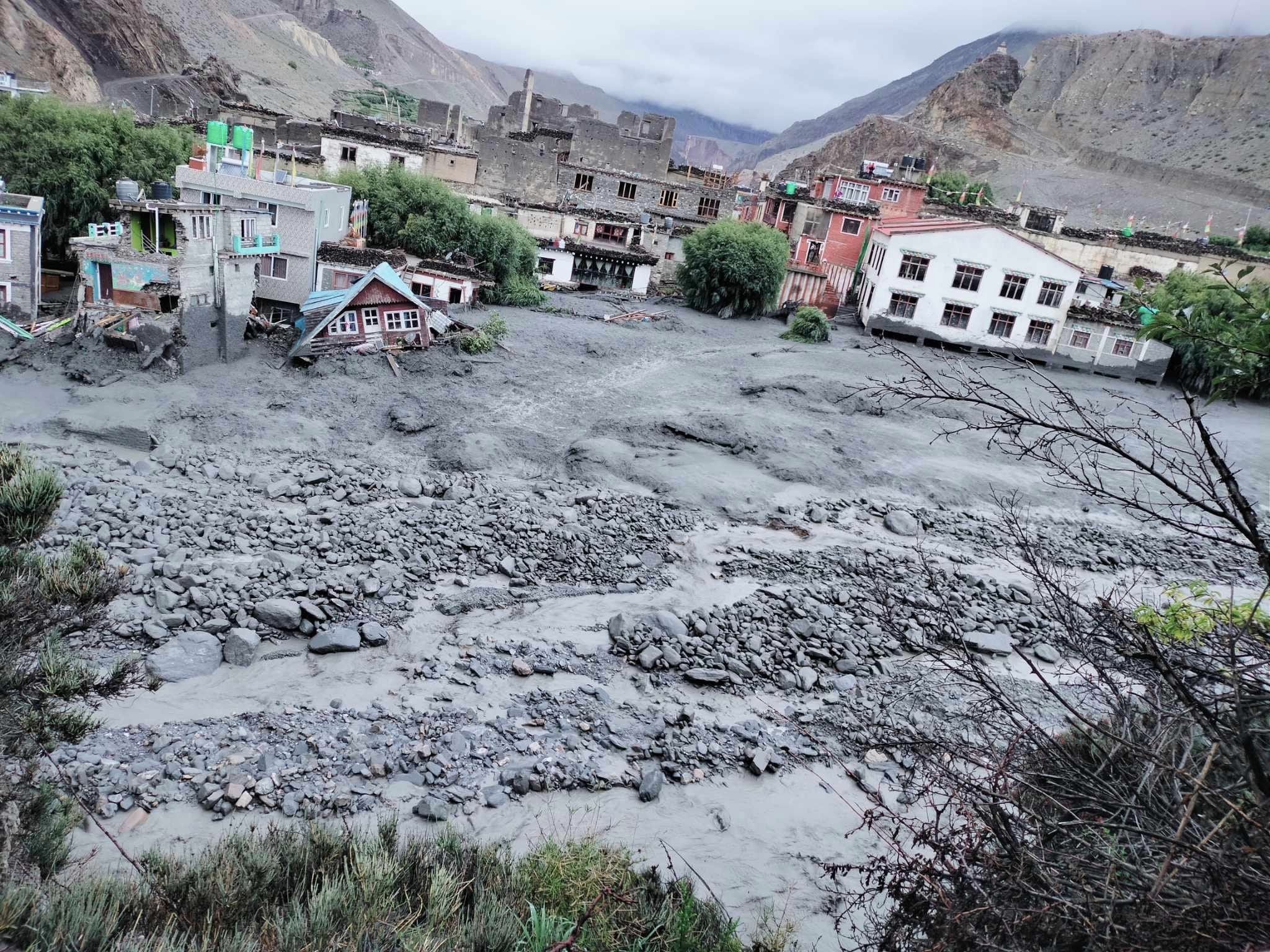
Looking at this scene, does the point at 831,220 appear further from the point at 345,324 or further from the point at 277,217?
the point at 277,217

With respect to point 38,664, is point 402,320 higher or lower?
higher

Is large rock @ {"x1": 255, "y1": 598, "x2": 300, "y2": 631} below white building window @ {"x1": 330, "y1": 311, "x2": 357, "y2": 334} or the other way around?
Result: below

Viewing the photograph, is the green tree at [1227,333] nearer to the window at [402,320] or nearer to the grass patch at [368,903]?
the grass patch at [368,903]

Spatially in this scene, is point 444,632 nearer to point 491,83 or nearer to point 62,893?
point 62,893

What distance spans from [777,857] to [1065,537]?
14.5 metres

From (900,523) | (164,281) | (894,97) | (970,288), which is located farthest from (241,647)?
(894,97)

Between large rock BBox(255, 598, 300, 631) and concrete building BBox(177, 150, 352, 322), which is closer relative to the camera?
large rock BBox(255, 598, 300, 631)

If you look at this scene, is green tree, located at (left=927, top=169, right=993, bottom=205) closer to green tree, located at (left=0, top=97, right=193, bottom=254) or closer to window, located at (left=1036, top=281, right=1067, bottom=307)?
window, located at (left=1036, top=281, right=1067, bottom=307)

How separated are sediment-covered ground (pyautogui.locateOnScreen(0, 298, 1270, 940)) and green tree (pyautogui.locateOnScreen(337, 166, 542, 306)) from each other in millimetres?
11323

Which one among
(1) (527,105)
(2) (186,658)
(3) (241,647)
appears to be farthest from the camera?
(1) (527,105)

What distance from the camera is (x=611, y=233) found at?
156 ft

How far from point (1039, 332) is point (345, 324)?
31058mm

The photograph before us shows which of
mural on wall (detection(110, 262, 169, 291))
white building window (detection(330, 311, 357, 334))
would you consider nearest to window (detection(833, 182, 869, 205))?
white building window (detection(330, 311, 357, 334))

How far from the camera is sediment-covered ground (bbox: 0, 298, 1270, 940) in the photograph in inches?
410
